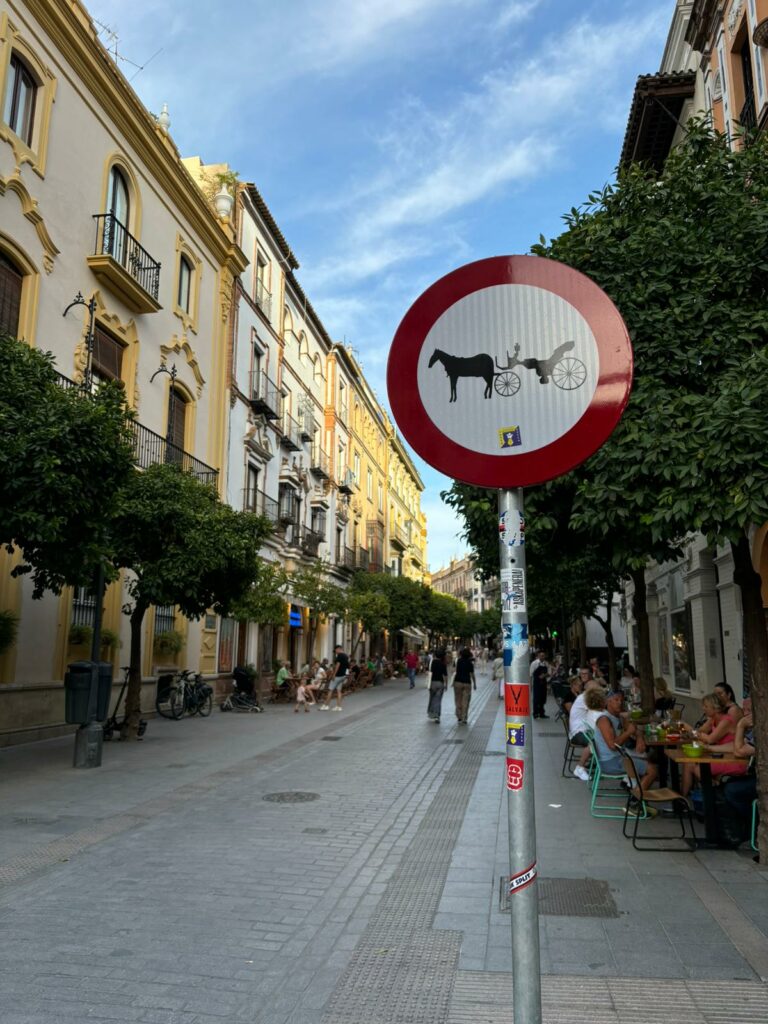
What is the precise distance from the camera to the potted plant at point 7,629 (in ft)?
43.0

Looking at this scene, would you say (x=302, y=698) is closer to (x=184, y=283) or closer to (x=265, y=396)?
(x=265, y=396)

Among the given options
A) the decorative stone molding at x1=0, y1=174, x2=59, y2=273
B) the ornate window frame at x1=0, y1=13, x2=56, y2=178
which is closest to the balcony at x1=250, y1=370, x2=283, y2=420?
the decorative stone molding at x1=0, y1=174, x2=59, y2=273

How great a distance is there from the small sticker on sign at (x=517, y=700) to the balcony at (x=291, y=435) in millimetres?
28876

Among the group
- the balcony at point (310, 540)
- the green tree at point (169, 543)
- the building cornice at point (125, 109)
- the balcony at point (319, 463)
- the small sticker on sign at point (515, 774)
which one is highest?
the building cornice at point (125, 109)

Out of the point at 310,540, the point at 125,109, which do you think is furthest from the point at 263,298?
the point at 125,109

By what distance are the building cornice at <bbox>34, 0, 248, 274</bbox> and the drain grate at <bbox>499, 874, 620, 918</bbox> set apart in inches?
666

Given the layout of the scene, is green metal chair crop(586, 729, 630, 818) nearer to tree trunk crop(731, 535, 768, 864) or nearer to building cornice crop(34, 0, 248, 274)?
tree trunk crop(731, 535, 768, 864)

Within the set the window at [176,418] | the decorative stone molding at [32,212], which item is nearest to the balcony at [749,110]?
the decorative stone molding at [32,212]

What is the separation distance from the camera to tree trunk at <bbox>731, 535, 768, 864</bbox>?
655cm

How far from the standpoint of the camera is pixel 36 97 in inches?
601

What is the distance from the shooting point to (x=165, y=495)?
1389 centimetres

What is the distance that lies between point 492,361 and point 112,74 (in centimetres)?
1866

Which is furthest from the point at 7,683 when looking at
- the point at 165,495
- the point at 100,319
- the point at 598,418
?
the point at 598,418

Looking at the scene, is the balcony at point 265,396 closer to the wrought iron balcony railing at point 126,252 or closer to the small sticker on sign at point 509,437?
the wrought iron balcony railing at point 126,252
